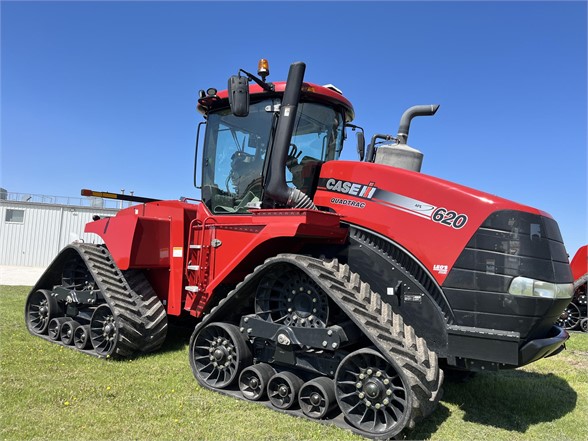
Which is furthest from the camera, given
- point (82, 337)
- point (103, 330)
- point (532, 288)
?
point (82, 337)

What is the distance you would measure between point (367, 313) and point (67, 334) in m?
4.71

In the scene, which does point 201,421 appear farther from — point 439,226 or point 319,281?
point 439,226

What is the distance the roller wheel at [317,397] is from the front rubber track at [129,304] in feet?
8.53

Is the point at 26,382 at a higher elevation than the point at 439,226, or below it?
below

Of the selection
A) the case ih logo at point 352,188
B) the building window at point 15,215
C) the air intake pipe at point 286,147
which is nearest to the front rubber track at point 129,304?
the air intake pipe at point 286,147

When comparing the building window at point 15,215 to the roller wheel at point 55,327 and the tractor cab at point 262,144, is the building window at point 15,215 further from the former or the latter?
the tractor cab at point 262,144

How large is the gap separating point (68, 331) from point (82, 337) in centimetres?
36

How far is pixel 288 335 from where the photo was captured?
4.38 m

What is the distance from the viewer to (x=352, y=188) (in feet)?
15.8

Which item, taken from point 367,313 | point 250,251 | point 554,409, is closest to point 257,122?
point 250,251

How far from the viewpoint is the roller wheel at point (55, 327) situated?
22.6ft

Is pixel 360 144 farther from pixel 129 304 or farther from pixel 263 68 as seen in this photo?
pixel 129 304

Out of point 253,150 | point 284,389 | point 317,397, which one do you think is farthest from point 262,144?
point 317,397

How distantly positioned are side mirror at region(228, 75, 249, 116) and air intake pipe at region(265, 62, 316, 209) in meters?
0.43
